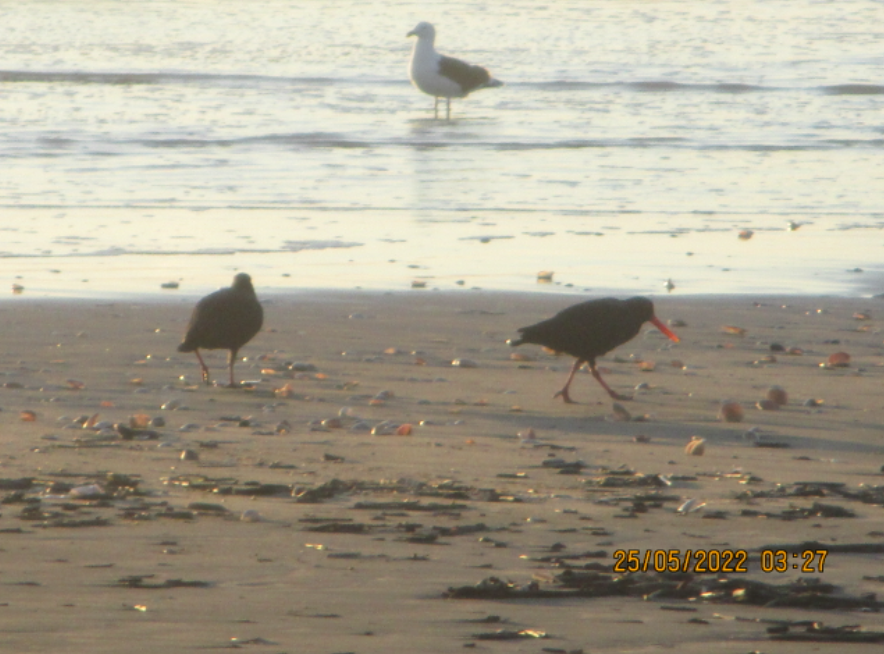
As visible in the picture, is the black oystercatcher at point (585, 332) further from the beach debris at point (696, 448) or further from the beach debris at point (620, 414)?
the beach debris at point (696, 448)

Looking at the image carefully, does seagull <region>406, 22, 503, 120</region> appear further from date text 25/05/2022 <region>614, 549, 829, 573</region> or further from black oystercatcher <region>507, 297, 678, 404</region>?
date text 25/05/2022 <region>614, 549, 829, 573</region>

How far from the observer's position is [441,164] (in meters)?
15.9

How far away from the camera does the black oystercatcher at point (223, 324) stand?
663cm

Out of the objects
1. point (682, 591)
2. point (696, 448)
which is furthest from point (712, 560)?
A: point (696, 448)

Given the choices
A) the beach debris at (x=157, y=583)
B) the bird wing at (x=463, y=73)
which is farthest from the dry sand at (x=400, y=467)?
the bird wing at (x=463, y=73)

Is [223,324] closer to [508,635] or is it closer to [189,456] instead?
[189,456]

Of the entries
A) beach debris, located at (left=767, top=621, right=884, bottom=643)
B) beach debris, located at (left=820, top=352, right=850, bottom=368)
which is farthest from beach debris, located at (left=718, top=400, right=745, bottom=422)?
beach debris, located at (left=767, top=621, right=884, bottom=643)

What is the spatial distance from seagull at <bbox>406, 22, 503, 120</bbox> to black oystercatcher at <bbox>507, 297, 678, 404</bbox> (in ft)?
52.6

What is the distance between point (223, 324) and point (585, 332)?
168cm

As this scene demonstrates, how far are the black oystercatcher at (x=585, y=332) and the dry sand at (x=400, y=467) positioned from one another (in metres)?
0.23

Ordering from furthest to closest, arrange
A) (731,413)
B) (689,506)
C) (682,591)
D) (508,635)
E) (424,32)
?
(424,32) < (731,413) < (689,506) < (682,591) < (508,635)

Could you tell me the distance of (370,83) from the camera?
26375 mm

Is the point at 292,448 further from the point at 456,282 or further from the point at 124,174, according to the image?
the point at 124,174

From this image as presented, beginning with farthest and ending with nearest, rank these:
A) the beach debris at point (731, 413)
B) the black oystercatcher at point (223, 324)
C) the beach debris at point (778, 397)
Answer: the black oystercatcher at point (223, 324) < the beach debris at point (778, 397) < the beach debris at point (731, 413)
